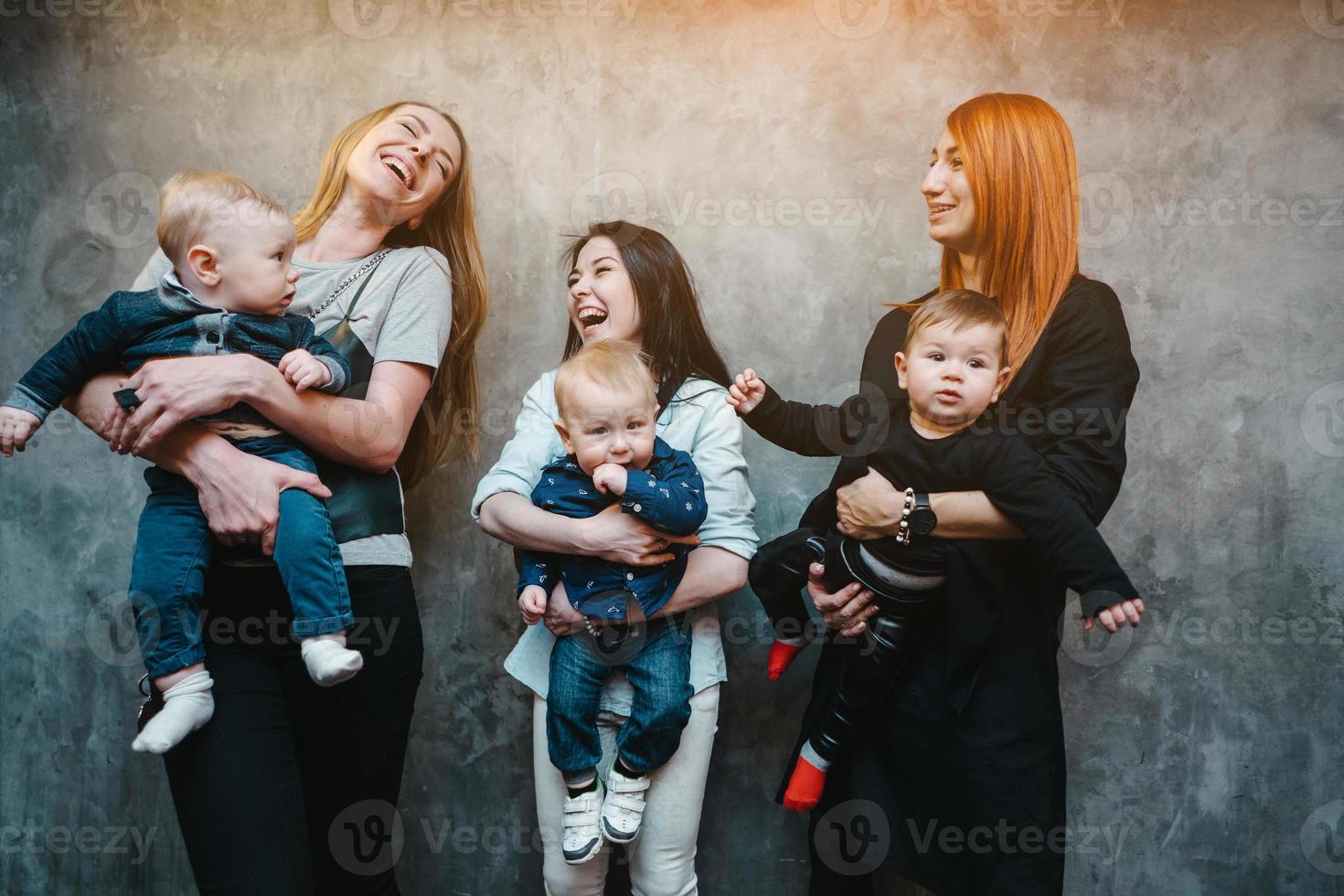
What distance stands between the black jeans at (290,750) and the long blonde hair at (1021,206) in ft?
5.20

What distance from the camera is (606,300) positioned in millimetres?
2342

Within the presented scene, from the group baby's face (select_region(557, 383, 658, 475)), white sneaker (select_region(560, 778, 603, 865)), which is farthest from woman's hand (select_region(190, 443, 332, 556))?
white sneaker (select_region(560, 778, 603, 865))

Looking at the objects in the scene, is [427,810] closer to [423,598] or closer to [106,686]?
[423,598]

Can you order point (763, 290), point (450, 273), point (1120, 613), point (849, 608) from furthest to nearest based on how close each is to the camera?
point (763, 290) < point (450, 273) < point (849, 608) < point (1120, 613)

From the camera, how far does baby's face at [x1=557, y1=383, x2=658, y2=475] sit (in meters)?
A: 2.00

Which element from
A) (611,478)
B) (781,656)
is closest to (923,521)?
(781,656)

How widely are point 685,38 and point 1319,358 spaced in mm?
2202

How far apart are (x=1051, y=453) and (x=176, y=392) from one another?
188 cm

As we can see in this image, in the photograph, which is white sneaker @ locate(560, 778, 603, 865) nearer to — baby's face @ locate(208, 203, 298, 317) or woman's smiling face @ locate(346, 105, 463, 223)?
baby's face @ locate(208, 203, 298, 317)

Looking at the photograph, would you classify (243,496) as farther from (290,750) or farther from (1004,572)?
(1004,572)

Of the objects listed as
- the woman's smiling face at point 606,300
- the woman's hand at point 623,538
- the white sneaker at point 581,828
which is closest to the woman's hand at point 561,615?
the woman's hand at point 623,538

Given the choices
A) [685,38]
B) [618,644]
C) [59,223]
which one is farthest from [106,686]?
[685,38]

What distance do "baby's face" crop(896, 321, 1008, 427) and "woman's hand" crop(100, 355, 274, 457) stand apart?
145cm

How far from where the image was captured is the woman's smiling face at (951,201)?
2236 mm
